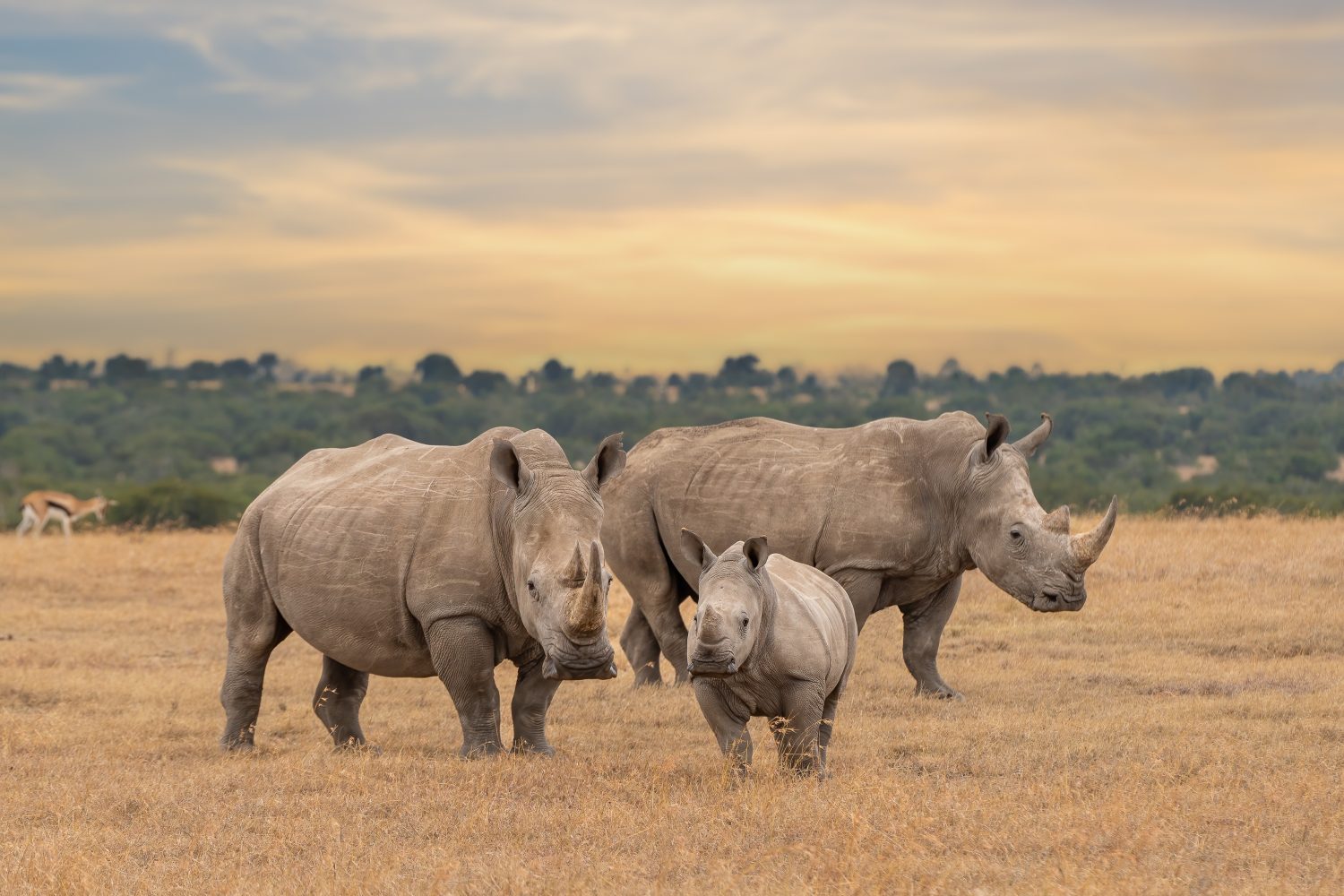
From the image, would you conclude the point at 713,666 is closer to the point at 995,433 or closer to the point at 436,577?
the point at 436,577

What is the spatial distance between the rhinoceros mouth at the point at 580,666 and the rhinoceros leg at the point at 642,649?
4741 mm

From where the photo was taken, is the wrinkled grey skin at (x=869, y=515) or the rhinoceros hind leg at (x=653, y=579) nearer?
the wrinkled grey skin at (x=869, y=515)

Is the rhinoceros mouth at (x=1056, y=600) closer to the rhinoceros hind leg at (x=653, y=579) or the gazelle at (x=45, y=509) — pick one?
the rhinoceros hind leg at (x=653, y=579)

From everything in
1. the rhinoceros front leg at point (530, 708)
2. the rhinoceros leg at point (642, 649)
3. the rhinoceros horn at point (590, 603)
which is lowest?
the rhinoceros leg at point (642, 649)

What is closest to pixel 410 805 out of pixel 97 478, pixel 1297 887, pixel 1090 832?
pixel 1090 832

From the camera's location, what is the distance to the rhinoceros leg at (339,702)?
10.7m

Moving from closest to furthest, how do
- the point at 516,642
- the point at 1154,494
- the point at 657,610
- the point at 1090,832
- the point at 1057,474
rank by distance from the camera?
1. the point at 1090,832
2. the point at 516,642
3. the point at 657,610
4. the point at 1154,494
5. the point at 1057,474

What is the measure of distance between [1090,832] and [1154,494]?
137 feet

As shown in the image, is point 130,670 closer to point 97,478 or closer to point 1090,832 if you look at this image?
point 1090,832

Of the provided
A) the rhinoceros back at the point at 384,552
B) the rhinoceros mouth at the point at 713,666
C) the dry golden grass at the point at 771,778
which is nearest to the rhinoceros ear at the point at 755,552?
the rhinoceros mouth at the point at 713,666

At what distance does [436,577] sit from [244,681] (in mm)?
1971

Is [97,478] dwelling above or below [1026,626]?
below

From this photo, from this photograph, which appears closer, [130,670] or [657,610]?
[657,610]

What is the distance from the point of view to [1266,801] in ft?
26.6
